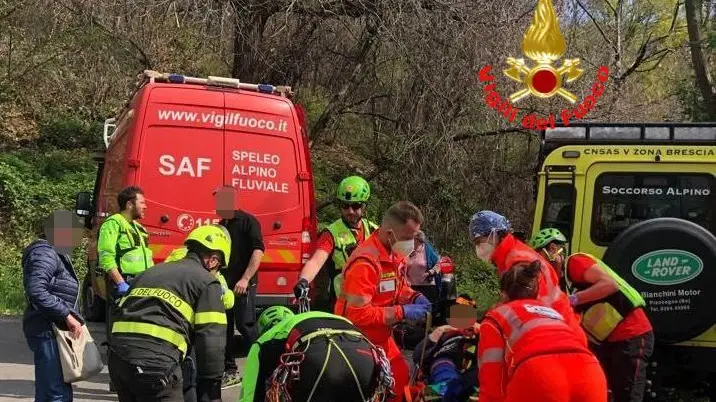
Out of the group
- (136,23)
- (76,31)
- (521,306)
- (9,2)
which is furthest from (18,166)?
(521,306)

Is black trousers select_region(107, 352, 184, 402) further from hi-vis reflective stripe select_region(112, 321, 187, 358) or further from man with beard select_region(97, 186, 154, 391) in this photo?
man with beard select_region(97, 186, 154, 391)

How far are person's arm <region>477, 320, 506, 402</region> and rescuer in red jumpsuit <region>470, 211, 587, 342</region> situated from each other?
676mm

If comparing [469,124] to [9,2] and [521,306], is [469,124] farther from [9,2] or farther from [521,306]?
[9,2]

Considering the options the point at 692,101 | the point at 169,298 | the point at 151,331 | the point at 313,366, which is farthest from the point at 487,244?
the point at 692,101

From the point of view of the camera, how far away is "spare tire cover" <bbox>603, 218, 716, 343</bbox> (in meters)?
5.68

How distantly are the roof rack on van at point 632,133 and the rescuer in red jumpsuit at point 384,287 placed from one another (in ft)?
8.39

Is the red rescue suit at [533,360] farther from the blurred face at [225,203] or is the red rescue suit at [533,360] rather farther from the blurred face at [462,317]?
the blurred face at [225,203]

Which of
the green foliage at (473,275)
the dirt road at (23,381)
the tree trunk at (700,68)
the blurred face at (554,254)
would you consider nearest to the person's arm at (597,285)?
the blurred face at (554,254)

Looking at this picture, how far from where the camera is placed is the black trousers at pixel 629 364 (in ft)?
17.3

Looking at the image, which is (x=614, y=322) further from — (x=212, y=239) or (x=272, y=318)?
(x=212, y=239)

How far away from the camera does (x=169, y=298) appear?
3826 millimetres

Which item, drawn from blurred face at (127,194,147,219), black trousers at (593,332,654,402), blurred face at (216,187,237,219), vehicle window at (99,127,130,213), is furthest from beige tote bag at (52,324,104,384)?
black trousers at (593,332,654,402)

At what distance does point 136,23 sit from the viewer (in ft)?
37.2

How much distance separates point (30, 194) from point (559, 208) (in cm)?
1193
